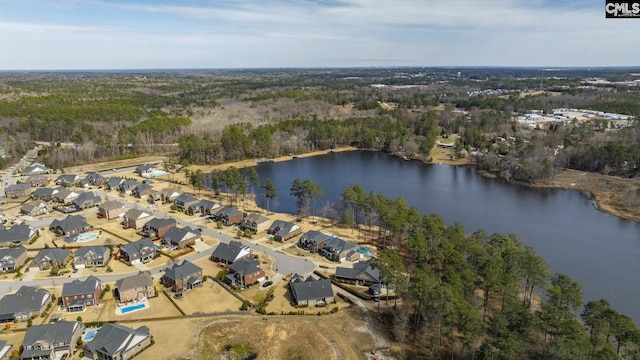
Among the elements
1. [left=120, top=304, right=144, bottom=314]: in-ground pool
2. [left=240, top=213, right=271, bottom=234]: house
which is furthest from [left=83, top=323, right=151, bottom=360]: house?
[left=240, top=213, right=271, bottom=234]: house

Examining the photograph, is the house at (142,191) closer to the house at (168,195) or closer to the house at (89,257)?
the house at (168,195)

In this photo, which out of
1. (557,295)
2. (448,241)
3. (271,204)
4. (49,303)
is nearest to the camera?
(557,295)

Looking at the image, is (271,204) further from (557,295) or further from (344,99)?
(344,99)

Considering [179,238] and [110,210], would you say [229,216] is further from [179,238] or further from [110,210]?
[110,210]

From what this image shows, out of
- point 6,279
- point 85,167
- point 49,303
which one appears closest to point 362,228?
point 49,303

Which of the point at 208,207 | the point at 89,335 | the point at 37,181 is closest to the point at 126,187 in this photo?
the point at 37,181

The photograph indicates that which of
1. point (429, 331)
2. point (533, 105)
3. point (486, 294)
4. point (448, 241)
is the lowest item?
point (429, 331)

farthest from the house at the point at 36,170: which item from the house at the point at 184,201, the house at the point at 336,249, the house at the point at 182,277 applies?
the house at the point at 336,249
